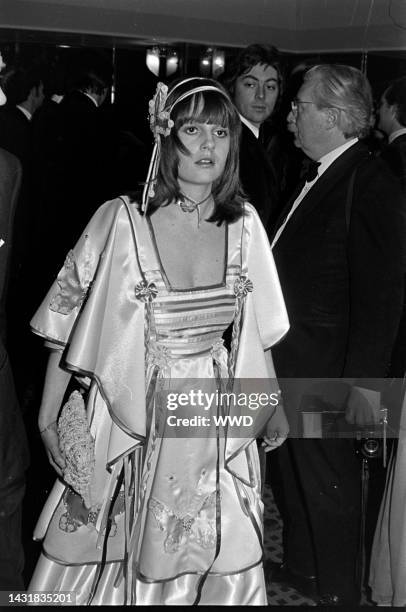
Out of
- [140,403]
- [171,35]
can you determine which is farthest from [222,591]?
[171,35]

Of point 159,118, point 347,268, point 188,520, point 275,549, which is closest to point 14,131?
point 159,118

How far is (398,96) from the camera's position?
1.73 metres

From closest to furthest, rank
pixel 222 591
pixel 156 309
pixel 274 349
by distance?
pixel 156 309
pixel 222 591
pixel 274 349

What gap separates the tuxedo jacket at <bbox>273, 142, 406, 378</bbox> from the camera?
5.58 ft

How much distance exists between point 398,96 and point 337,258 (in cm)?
35

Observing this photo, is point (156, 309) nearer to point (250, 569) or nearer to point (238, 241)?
point (238, 241)

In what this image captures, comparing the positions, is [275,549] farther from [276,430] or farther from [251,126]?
[251,126]

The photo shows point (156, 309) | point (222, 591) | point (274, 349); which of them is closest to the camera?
point (156, 309)

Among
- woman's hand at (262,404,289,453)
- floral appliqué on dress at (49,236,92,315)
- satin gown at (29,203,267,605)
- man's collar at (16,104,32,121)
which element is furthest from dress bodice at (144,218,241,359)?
man's collar at (16,104,32,121)

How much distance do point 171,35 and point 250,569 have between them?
3.40ft

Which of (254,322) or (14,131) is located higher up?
(14,131)

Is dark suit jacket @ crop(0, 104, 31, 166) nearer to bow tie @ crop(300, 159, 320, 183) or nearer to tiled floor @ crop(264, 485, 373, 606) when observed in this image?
bow tie @ crop(300, 159, 320, 183)

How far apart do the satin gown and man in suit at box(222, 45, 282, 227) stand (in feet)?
0.59

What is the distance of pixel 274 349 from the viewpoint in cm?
178
